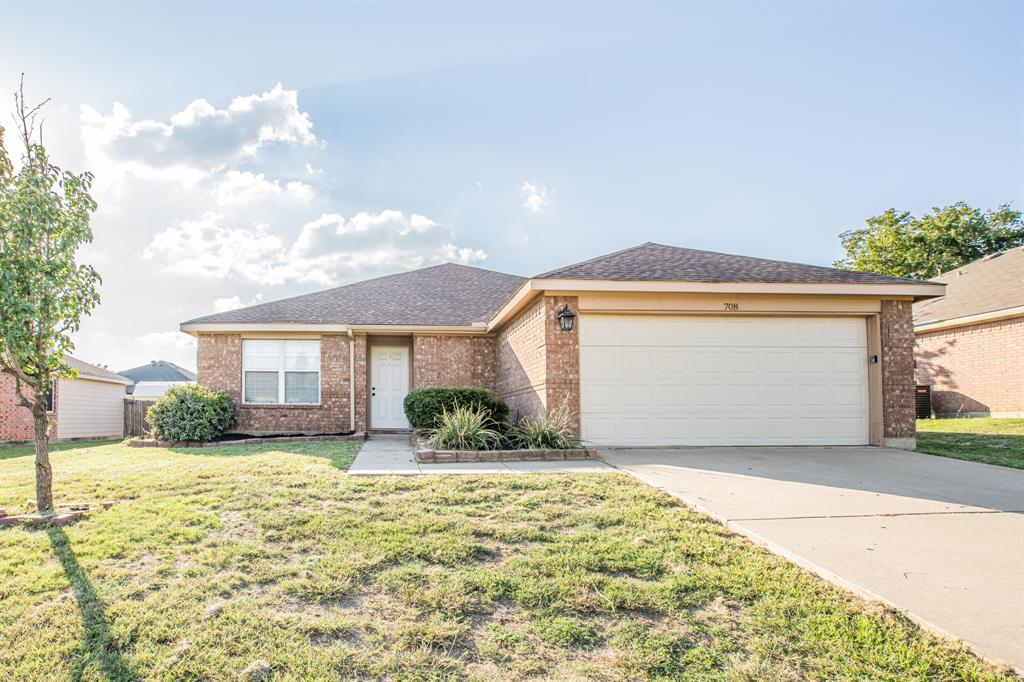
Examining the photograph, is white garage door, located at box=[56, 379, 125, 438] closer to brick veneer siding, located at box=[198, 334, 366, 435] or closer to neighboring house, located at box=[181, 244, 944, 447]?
brick veneer siding, located at box=[198, 334, 366, 435]

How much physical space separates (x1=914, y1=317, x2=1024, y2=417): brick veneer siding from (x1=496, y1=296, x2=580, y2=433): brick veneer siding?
38.9 ft

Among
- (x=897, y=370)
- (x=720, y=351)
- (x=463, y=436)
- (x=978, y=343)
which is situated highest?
(x=978, y=343)

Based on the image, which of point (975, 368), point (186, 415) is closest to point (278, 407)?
point (186, 415)

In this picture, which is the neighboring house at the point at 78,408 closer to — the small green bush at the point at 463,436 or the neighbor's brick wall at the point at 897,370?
the small green bush at the point at 463,436

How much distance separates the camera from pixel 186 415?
41.2ft

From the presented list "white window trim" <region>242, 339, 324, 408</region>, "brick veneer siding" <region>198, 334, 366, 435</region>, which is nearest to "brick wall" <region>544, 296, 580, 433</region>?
"brick veneer siding" <region>198, 334, 366, 435</region>

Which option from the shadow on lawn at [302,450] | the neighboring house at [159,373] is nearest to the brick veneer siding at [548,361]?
the shadow on lawn at [302,450]

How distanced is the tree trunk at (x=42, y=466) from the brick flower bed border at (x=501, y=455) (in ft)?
13.0

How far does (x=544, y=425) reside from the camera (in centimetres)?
874

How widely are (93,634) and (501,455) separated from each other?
5484 millimetres

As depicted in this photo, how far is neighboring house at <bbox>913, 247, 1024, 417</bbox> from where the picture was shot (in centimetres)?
1413

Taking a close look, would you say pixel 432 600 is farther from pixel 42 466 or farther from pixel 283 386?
pixel 283 386

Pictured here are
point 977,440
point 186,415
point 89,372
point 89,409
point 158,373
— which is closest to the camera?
point 977,440

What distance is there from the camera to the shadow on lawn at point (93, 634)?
285cm
